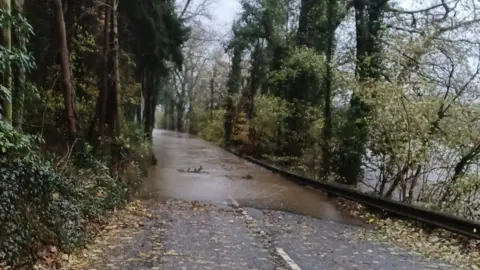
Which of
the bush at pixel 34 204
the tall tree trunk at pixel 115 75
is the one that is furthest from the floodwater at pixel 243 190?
the bush at pixel 34 204

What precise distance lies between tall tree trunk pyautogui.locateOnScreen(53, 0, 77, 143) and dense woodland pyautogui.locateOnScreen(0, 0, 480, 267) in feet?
0.10

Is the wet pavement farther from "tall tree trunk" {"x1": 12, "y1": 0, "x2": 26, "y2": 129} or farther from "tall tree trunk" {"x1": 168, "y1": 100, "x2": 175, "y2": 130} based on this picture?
"tall tree trunk" {"x1": 168, "y1": 100, "x2": 175, "y2": 130}

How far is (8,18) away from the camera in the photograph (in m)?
8.03

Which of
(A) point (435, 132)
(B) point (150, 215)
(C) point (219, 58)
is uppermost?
(C) point (219, 58)

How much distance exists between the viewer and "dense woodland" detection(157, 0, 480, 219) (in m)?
14.2

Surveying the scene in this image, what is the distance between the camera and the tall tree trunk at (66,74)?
44.7 feet

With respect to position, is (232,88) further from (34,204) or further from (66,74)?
(34,204)

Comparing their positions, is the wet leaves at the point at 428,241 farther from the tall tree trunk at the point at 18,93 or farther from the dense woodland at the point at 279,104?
the tall tree trunk at the point at 18,93

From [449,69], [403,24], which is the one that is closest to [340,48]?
[403,24]

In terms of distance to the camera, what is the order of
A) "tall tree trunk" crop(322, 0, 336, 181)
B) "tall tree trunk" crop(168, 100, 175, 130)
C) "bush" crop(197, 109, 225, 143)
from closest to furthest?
"tall tree trunk" crop(322, 0, 336, 181) → "bush" crop(197, 109, 225, 143) → "tall tree trunk" crop(168, 100, 175, 130)

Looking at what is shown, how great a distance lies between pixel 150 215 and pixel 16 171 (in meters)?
5.40

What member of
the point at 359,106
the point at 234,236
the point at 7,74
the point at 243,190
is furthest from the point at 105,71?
the point at 359,106

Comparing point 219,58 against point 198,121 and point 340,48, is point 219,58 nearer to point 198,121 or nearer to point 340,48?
point 198,121

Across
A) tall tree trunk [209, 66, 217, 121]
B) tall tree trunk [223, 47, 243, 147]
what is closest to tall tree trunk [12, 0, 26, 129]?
tall tree trunk [223, 47, 243, 147]
